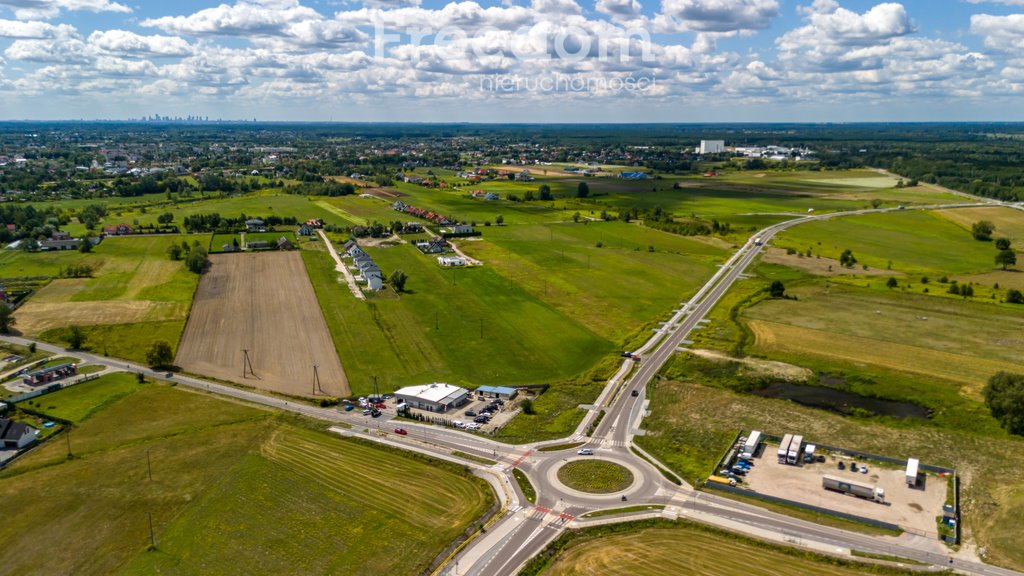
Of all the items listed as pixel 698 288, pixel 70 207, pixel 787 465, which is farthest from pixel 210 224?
pixel 787 465

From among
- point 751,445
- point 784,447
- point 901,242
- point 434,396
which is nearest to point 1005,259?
point 901,242

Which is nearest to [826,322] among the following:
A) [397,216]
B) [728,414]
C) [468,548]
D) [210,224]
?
[728,414]

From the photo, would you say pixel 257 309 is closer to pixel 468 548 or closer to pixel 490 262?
pixel 490 262

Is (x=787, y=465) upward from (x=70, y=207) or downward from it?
downward

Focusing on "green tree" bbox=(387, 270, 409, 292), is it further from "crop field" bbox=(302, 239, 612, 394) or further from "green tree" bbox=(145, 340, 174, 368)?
"green tree" bbox=(145, 340, 174, 368)

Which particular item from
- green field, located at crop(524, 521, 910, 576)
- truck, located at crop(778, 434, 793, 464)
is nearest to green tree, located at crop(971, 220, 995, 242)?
truck, located at crop(778, 434, 793, 464)

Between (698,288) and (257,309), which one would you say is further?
(698,288)

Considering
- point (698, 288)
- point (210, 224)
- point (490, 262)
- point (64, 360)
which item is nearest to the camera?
point (64, 360)

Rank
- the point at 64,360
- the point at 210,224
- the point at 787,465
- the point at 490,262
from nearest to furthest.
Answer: the point at 787,465 < the point at 64,360 < the point at 490,262 < the point at 210,224
